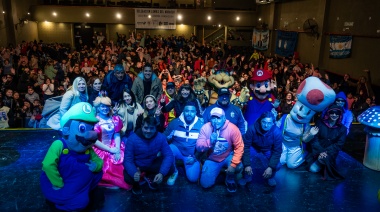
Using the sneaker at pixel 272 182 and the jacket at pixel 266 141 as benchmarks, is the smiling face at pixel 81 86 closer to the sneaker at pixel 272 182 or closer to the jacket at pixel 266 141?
the jacket at pixel 266 141

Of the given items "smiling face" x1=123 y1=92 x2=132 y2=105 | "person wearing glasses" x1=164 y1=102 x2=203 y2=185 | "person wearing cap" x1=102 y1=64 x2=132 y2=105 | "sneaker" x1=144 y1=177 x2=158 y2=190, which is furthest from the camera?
"person wearing cap" x1=102 y1=64 x2=132 y2=105

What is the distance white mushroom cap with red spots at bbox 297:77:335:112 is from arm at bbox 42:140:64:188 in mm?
3166

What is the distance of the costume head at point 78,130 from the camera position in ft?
10.4

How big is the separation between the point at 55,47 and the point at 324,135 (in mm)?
13708

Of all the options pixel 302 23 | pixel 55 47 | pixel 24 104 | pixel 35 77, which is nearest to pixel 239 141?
pixel 24 104

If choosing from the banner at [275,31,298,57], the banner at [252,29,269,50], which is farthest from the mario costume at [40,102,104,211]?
the banner at [252,29,269,50]

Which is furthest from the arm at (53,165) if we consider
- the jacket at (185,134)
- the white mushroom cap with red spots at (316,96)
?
the white mushroom cap with red spots at (316,96)

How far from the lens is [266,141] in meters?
3.98

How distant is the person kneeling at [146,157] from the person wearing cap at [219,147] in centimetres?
47

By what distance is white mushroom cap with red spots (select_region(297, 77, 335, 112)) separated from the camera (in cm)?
423

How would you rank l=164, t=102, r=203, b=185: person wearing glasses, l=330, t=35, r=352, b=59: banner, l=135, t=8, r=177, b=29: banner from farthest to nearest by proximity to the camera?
l=135, t=8, r=177, b=29: banner, l=330, t=35, r=352, b=59: banner, l=164, t=102, r=203, b=185: person wearing glasses

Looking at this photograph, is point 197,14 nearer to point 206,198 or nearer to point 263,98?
point 263,98

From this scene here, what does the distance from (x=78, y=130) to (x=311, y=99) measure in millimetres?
3004

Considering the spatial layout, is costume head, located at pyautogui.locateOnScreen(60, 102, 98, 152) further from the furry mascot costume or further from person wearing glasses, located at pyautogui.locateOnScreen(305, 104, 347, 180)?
person wearing glasses, located at pyautogui.locateOnScreen(305, 104, 347, 180)
